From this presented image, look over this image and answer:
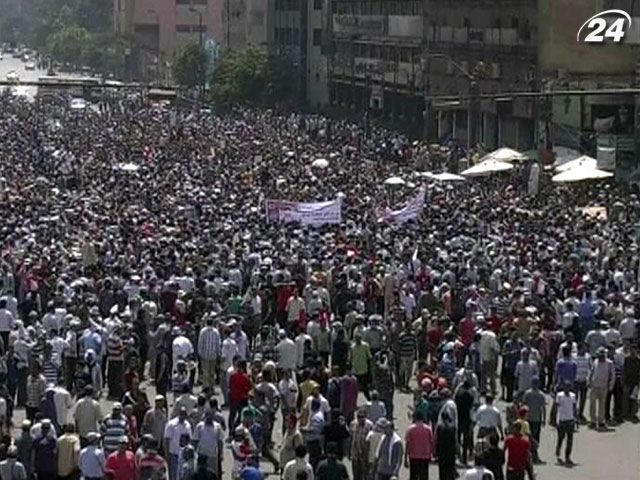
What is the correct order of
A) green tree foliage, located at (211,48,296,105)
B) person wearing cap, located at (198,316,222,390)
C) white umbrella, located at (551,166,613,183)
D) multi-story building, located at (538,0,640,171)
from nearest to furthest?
person wearing cap, located at (198,316,222,390)
white umbrella, located at (551,166,613,183)
multi-story building, located at (538,0,640,171)
green tree foliage, located at (211,48,296,105)

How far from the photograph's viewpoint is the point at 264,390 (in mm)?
19453

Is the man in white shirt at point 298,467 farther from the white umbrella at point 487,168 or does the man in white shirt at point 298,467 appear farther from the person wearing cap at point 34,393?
the white umbrella at point 487,168

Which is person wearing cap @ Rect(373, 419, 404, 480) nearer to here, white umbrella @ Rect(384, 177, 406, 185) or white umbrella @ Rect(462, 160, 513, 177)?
white umbrella @ Rect(384, 177, 406, 185)


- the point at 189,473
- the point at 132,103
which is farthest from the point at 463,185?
the point at 132,103

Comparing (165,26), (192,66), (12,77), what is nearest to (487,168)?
(12,77)

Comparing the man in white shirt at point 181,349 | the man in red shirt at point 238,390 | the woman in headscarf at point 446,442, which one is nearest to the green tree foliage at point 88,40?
Result: the man in white shirt at point 181,349

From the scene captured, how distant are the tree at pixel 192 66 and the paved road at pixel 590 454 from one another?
80672mm

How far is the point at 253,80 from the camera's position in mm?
84438

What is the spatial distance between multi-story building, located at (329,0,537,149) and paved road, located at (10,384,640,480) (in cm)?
2831

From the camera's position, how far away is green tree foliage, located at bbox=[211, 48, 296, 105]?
277 feet

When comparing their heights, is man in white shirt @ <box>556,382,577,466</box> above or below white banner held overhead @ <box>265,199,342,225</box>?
below

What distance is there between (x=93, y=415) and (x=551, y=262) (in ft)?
39.0

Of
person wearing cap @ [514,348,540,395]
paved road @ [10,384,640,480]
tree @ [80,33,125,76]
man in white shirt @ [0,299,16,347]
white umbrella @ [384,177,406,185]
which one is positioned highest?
tree @ [80,33,125,76]

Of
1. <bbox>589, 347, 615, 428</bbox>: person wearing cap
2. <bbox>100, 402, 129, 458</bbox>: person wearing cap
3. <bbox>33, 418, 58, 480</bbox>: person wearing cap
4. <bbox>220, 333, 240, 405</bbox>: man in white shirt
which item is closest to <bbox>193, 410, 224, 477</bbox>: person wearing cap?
<bbox>100, 402, 129, 458</bbox>: person wearing cap
